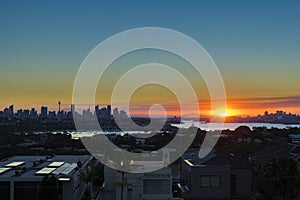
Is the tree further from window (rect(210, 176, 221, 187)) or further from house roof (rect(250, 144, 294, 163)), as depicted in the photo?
house roof (rect(250, 144, 294, 163))

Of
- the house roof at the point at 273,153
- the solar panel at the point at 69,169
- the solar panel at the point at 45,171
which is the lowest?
the solar panel at the point at 69,169

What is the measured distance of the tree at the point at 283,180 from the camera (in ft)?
32.4

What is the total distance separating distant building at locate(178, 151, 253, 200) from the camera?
437 inches

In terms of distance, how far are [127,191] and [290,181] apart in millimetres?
4414

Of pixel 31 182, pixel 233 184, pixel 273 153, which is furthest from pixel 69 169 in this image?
pixel 273 153

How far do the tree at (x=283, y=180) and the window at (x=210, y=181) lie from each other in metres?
1.41

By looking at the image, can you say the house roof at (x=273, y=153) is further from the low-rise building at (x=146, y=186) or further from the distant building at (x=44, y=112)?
the distant building at (x=44, y=112)

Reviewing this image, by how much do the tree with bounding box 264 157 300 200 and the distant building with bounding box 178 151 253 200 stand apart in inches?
40.3

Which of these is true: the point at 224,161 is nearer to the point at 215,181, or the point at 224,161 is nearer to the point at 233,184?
the point at 233,184

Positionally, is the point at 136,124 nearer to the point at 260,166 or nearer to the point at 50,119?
the point at 260,166

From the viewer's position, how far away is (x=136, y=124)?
97.8 feet

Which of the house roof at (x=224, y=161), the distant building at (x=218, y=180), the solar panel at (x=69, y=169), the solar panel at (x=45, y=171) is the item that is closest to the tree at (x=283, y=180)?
the distant building at (x=218, y=180)

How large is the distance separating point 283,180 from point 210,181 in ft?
6.98

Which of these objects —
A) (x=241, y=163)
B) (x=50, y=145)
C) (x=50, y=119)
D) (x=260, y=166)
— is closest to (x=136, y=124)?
(x=50, y=145)
